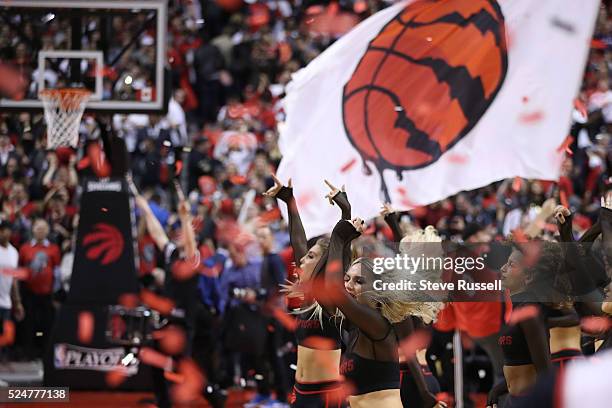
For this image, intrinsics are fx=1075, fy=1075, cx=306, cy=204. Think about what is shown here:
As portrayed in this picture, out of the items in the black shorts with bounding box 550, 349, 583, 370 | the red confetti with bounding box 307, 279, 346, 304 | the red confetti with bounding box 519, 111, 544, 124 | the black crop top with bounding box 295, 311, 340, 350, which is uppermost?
the red confetti with bounding box 519, 111, 544, 124

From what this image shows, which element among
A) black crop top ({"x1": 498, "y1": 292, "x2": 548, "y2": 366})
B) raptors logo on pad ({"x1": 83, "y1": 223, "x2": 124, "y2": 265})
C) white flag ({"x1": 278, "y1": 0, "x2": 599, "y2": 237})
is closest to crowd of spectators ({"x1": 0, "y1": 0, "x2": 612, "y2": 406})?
raptors logo on pad ({"x1": 83, "y1": 223, "x2": 124, "y2": 265})

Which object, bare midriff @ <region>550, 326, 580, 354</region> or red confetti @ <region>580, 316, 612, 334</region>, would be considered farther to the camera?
bare midriff @ <region>550, 326, 580, 354</region>

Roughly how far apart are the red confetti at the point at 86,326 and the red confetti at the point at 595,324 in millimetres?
6622

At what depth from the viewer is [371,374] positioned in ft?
19.7

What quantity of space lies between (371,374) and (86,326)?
721 cm

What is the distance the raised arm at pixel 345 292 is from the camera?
19.0ft

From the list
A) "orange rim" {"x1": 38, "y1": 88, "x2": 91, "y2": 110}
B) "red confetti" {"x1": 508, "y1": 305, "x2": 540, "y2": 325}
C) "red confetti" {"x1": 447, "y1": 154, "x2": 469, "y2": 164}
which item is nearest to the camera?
"red confetti" {"x1": 508, "y1": 305, "x2": 540, "y2": 325}

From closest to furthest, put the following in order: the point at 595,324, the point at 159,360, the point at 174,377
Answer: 1. the point at 595,324
2. the point at 159,360
3. the point at 174,377

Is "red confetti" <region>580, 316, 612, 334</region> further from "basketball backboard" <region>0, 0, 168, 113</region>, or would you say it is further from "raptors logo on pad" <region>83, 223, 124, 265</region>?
"raptors logo on pad" <region>83, 223, 124, 265</region>

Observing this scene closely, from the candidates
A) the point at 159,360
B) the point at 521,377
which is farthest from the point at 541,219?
the point at 159,360

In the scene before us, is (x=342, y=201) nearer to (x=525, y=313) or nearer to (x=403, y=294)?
(x=403, y=294)

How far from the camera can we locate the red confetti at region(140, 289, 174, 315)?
34.7 ft

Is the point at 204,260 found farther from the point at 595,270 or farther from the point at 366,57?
the point at 595,270

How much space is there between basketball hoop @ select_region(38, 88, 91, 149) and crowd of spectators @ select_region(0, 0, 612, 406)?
0.81 metres
